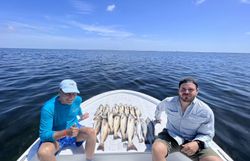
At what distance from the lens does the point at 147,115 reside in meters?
5.15

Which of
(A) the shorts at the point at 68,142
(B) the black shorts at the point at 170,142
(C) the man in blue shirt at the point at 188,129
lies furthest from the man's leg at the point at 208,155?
(A) the shorts at the point at 68,142

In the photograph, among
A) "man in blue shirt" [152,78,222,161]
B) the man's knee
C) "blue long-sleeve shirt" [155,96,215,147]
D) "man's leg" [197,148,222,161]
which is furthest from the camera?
"blue long-sleeve shirt" [155,96,215,147]

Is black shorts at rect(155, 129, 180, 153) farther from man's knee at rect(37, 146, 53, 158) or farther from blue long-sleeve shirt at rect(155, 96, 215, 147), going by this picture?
man's knee at rect(37, 146, 53, 158)

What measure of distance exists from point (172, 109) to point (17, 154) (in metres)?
4.14

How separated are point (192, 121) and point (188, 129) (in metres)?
→ 0.22

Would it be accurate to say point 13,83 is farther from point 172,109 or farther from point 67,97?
point 172,109

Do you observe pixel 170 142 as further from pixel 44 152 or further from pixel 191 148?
pixel 44 152

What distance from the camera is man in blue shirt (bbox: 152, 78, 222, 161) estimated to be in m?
2.97

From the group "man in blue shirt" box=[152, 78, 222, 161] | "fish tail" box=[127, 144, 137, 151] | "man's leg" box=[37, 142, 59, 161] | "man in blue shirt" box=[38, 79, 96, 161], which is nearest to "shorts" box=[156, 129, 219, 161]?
"man in blue shirt" box=[152, 78, 222, 161]

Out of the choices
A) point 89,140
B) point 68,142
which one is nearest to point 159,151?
point 89,140

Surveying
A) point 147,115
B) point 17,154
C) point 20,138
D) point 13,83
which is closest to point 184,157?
point 147,115

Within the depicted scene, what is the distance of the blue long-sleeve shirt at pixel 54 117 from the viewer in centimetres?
290

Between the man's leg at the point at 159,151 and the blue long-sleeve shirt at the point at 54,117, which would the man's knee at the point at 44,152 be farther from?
the man's leg at the point at 159,151

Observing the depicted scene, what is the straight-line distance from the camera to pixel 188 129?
10.8 ft
